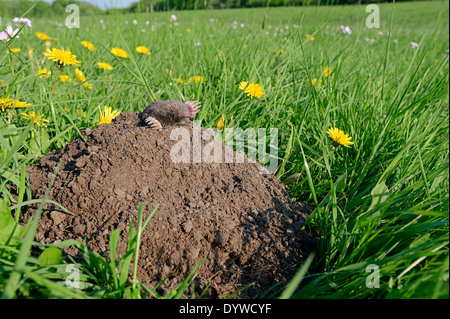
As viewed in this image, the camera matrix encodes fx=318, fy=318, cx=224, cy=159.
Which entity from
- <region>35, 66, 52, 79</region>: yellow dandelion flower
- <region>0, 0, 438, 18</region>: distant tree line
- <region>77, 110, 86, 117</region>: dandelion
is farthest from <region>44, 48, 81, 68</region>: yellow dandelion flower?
<region>0, 0, 438, 18</region>: distant tree line

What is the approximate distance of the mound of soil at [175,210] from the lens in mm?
1339

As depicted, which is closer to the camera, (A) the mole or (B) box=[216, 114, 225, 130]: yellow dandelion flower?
(A) the mole

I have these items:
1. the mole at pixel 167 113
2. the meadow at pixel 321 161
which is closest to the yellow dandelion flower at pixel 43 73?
the meadow at pixel 321 161

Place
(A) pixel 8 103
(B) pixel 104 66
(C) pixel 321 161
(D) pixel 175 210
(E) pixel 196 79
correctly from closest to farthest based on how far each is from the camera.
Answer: (D) pixel 175 210, (A) pixel 8 103, (C) pixel 321 161, (E) pixel 196 79, (B) pixel 104 66

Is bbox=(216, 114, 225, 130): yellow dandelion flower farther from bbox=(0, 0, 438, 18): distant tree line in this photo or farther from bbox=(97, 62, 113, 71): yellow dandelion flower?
bbox=(97, 62, 113, 71): yellow dandelion flower

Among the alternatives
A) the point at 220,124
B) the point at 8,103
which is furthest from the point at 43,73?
the point at 220,124

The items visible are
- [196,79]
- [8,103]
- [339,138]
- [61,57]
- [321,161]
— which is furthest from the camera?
[196,79]

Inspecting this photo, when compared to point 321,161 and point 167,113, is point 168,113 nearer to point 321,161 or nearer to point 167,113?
point 167,113

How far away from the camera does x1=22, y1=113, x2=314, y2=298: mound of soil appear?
1339 mm

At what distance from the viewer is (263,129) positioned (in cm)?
225

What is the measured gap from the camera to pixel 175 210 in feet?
4.84

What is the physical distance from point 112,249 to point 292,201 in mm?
1059
